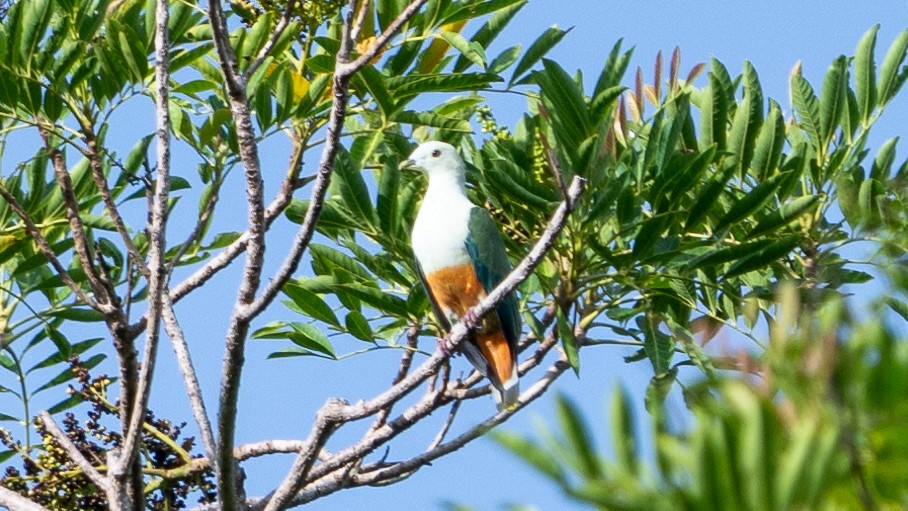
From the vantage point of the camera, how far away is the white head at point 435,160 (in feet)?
15.1

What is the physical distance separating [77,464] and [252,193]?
0.92 metres

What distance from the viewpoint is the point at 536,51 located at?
12.3 feet

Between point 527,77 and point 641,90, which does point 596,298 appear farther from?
point 641,90

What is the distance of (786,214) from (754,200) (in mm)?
93

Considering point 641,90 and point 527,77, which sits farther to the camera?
point 641,90

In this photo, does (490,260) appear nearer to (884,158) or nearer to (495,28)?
(495,28)

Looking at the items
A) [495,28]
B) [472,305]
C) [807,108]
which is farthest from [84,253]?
[807,108]

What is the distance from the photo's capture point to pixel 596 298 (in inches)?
150

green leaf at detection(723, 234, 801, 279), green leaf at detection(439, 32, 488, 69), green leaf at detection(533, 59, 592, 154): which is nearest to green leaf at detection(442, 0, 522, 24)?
green leaf at detection(439, 32, 488, 69)

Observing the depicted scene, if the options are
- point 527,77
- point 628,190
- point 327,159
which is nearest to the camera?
point 327,159

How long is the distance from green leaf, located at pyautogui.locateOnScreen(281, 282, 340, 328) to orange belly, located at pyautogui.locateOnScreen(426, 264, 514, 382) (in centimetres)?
86

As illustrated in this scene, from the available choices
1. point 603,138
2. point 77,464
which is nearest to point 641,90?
point 603,138

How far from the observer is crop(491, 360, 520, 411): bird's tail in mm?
4484

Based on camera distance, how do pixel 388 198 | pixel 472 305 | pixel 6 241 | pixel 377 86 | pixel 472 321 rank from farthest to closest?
pixel 472 305
pixel 6 241
pixel 388 198
pixel 377 86
pixel 472 321
